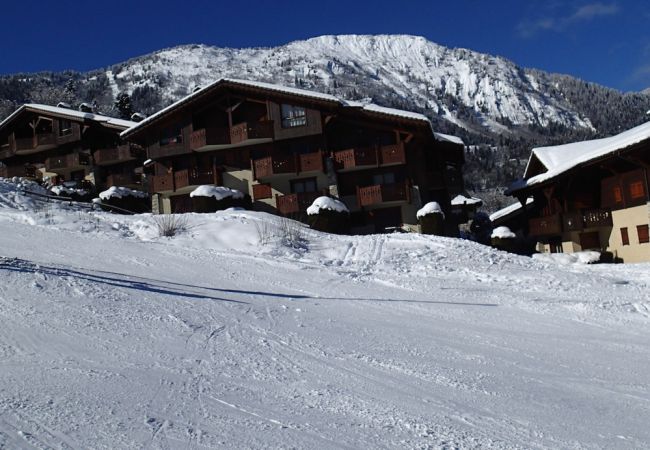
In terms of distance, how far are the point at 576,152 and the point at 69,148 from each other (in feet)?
119

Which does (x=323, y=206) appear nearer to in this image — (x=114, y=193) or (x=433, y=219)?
(x=433, y=219)

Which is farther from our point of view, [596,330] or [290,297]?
[290,297]

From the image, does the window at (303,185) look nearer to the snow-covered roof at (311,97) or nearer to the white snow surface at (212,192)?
the white snow surface at (212,192)

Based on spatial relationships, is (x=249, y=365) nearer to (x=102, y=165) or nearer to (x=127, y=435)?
(x=127, y=435)

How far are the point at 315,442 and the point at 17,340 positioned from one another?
404 cm

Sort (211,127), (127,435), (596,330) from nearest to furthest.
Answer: (127,435), (596,330), (211,127)

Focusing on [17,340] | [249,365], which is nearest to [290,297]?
[249,365]

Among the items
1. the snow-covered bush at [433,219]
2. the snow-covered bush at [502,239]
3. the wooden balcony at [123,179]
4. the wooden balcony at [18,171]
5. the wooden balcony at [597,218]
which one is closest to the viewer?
the snow-covered bush at [433,219]

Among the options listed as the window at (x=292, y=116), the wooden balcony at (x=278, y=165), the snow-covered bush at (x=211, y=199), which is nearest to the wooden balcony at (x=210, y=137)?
the wooden balcony at (x=278, y=165)

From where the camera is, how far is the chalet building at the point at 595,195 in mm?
25703

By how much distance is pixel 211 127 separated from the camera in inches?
1299

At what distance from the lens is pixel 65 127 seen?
43.7 meters

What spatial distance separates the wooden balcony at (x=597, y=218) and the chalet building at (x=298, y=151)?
7312 millimetres

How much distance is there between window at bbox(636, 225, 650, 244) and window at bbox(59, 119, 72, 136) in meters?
38.7
